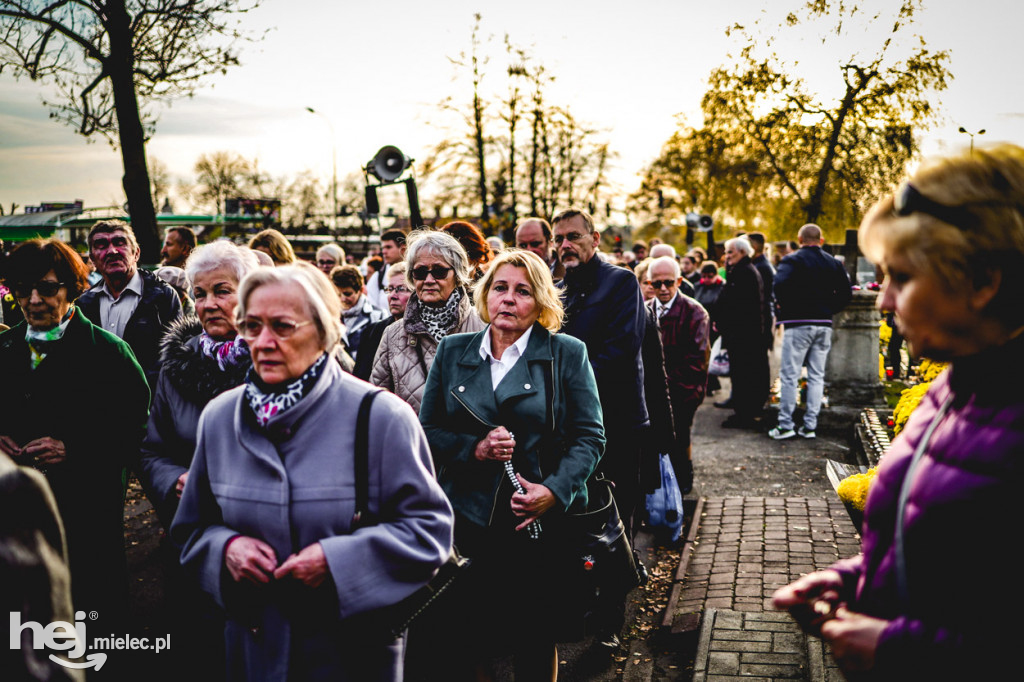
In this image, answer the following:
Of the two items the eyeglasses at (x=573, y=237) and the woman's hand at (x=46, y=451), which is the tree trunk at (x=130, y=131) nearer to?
the woman's hand at (x=46, y=451)

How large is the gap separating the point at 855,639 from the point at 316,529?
4.64 ft

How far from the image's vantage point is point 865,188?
2081 centimetres

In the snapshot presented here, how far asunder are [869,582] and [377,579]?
130 cm

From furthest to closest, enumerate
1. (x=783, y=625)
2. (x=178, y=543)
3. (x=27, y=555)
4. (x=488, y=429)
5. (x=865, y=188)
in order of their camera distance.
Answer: (x=865, y=188) < (x=783, y=625) < (x=488, y=429) < (x=178, y=543) < (x=27, y=555)

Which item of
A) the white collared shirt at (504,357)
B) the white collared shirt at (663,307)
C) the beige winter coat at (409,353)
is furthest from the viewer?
the white collared shirt at (663,307)

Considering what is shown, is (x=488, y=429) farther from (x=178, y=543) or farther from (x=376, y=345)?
(x=376, y=345)

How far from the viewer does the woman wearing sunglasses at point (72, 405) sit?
11.0 feet

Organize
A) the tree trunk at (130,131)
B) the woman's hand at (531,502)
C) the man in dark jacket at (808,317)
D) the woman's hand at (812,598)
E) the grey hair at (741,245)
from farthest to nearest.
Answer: the tree trunk at (130,131)
the grey hair at (741,245)
the man in dark jacket at (808,317)
the woman's hand at (531,502)
the woman's hand at (812,598)

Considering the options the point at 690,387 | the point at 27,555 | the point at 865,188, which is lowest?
the point at 690,387

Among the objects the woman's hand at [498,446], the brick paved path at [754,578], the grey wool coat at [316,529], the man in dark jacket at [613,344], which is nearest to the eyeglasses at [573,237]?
the man in dark jacket at [613,344]

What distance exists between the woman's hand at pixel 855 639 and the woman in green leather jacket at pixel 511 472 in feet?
5.08

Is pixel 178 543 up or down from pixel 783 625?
up

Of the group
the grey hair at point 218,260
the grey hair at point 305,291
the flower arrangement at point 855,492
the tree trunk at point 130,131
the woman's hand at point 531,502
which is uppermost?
the tree trunk at point 130,131

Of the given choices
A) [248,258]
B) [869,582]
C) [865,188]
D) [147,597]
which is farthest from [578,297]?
[865,188]
